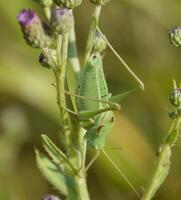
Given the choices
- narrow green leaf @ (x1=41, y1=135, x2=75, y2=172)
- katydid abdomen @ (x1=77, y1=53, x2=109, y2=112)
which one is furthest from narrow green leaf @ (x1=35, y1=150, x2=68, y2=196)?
katydid abdomen @ (x1=77, y1=53, x2=109, y2=112)

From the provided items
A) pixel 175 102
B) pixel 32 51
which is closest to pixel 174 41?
pixel 175 102

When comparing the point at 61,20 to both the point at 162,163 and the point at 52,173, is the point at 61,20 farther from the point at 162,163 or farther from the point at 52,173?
the point at 52,173

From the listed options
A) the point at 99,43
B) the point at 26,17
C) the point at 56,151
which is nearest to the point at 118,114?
the point at 99,43

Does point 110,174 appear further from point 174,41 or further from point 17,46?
point 174,41

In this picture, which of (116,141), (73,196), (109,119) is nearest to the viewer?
(109,119)

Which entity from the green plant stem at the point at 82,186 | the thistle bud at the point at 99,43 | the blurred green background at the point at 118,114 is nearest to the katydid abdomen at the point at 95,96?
the green plant stem at the point at 82,186

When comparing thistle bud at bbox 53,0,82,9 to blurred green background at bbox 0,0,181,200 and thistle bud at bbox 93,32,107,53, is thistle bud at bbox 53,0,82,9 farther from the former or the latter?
blurred green background at bbox 0,0,181,200
